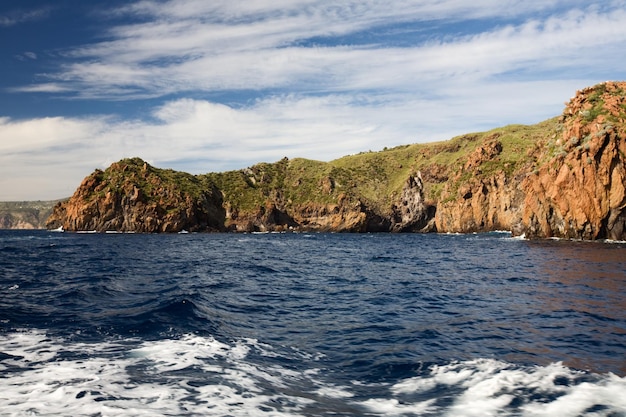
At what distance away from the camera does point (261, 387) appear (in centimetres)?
1189

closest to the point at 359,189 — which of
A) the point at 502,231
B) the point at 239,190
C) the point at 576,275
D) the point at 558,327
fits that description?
the point at 239,190

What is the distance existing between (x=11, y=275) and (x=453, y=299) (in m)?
33.4

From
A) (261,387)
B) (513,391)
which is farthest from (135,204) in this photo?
(513,391)

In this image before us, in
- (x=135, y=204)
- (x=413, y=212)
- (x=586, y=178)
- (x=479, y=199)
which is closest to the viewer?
(x=586, y=178)

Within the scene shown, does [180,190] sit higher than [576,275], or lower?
higher

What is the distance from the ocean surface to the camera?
34.9 ft

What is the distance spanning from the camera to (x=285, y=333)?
17.7 meters

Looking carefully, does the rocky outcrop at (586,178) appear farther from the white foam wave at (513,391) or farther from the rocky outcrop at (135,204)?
the rocky outcrop at (135,204)

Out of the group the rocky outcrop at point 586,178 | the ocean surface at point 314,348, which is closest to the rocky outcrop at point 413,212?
the rocky outcrop at point 586,178

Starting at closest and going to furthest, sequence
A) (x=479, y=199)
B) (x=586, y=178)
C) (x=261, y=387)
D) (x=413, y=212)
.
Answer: (x=261, y=387) → (x=586, y=178) → (x=479, y=199) → (x=413, y=212)

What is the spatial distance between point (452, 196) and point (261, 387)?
151 metres

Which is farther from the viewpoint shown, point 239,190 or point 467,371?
point 239,190

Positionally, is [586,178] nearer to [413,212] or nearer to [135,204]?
[413,212]

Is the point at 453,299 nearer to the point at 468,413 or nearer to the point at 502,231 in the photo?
the point at 468,413
